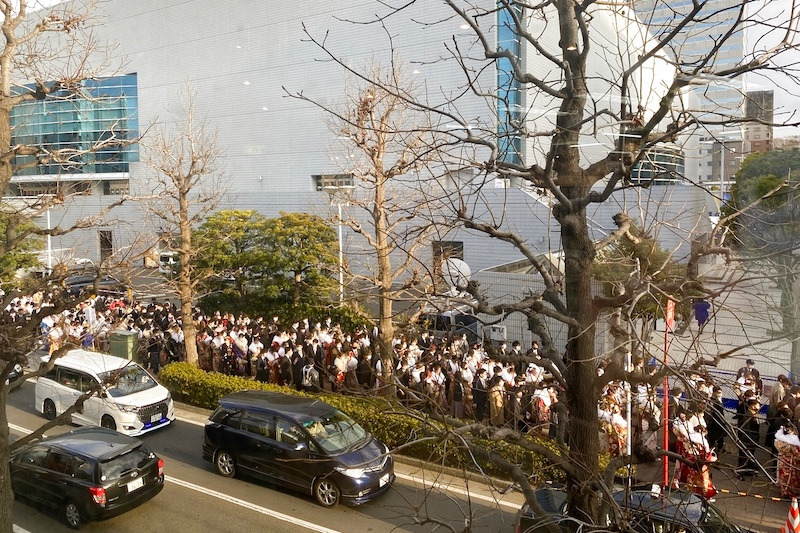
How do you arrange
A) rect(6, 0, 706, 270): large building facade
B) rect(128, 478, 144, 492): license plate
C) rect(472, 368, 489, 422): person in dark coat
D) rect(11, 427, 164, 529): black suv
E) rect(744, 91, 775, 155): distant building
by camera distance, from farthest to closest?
rect(6, 0, 706, 270): large building facade, rect(472, 368, 489, 422): person in dark coat, rect(128, 478, 144, 492): license plate, rect(11, 427, 164, 529): black suv, rect(744, 91, 775, 155): distant building

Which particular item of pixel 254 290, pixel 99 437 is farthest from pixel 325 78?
pixel 99 437

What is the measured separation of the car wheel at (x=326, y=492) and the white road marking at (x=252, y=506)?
19.7 inches

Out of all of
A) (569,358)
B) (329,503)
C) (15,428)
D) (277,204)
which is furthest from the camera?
(277,204)

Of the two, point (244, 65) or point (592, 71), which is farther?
point (244, 65)

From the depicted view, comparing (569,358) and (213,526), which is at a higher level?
(569,358)

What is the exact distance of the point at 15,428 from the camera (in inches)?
490

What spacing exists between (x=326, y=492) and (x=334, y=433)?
Result: 885mm

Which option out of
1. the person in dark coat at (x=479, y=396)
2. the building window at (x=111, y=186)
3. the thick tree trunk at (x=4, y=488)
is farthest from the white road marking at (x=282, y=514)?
the building window at (x=111, y=186)

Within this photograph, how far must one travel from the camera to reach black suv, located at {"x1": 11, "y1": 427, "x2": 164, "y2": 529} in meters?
8.23

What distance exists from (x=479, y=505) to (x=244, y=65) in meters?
27.6

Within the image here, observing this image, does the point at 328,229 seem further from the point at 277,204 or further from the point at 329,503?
the point at 329,503

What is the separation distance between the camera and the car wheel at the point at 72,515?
8336 mm

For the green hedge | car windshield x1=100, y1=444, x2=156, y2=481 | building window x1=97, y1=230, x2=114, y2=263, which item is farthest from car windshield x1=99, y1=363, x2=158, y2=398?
car windshield x1=100, y1=444, x2=156, y2=481

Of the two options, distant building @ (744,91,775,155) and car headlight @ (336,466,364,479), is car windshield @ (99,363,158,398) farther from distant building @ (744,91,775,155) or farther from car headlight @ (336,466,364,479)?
distant building @ (744,91,775,155)
